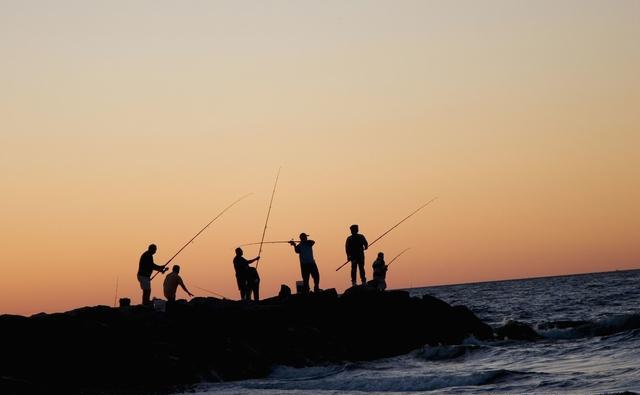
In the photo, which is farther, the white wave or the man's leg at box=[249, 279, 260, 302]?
the white wave

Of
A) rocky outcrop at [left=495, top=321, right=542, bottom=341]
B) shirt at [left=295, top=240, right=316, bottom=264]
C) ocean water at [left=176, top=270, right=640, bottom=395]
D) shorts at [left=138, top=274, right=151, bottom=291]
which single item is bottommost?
ocean water at [left=176, top=270, right=640, bottom=395]

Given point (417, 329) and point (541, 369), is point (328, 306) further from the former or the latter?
point (541, 369)

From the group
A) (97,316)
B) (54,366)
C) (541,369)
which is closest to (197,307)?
(97,316)

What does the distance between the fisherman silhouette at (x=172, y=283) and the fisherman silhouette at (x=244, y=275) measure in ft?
4.81

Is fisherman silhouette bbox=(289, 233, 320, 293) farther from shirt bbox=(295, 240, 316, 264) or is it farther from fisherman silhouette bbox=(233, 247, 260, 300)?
fisherman silhouette bbox=(233, 247, 260, 300)

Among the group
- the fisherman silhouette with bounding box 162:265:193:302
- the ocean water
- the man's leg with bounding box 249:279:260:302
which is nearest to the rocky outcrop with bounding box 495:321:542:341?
the ocean water

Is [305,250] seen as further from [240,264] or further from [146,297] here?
[146,297]

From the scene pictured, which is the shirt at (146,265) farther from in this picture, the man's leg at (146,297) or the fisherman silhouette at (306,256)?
the fisherman silhouette at (306,256)

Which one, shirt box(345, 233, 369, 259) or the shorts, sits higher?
shirt box(345, 233, 369, 259)

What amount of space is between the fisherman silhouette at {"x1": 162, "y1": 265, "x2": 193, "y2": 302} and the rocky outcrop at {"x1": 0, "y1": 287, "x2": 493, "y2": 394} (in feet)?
1.65

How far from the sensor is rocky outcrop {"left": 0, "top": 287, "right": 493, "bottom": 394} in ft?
60.3

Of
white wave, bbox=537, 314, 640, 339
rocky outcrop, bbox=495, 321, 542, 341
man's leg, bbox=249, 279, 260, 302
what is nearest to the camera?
man's leg, bbox=249, 279, 260, 302

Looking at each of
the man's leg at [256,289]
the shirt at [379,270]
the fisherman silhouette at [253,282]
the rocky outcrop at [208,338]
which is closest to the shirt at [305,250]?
the rocky outcrop at [208,338]

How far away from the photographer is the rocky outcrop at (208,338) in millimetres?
18391
